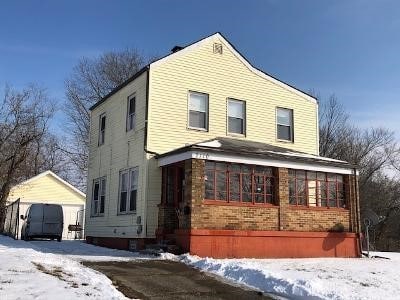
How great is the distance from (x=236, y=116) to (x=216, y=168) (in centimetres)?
516

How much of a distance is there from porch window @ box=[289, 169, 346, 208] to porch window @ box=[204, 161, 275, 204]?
1004mm

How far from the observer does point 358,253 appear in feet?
61.6

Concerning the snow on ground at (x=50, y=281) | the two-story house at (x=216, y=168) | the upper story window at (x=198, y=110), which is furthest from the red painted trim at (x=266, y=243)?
the upper story window at (x=198, y=110)

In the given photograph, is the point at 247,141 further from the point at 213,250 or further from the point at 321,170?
the point at 213,250

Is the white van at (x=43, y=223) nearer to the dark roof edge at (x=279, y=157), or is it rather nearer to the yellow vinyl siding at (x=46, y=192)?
the dark roof edge at (x=279, y=157)

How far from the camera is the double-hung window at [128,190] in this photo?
63.0 ft

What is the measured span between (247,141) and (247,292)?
10948 mm

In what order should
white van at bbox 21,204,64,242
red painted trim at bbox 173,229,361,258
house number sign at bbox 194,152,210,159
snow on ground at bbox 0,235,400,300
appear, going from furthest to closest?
white van at bbox 21,204,64,242 < house number sign at bbox 194,152,210,159 < red painted trim at bbox 173,229,361,258 < snow on ground at bbox 0,235,400,300

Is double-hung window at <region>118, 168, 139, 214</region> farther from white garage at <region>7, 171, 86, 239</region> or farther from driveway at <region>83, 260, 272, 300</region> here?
white garage at <region>7, 171, 86, 239</region>

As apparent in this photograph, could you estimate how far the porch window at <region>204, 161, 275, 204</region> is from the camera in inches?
642

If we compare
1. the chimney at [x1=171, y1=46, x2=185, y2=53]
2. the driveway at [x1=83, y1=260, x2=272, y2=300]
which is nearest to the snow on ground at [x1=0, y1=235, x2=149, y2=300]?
the driveway at [x1=83, y1=260, x2=272, y2=300]

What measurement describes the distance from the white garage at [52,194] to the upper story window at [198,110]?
2089cm

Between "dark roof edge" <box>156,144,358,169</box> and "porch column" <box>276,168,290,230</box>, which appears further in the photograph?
"porch column" <box>276,168,290,230</box>

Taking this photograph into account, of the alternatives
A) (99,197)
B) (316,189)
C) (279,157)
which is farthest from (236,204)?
(99,197)
